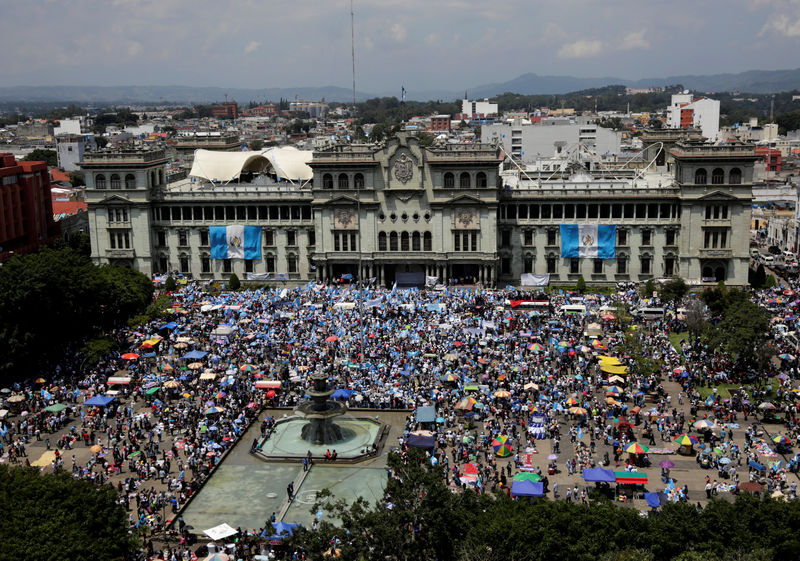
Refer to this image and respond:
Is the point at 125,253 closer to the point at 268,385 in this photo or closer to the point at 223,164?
the point at 223,164

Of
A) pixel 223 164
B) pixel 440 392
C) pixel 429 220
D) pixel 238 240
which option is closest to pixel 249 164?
pixel 223 164

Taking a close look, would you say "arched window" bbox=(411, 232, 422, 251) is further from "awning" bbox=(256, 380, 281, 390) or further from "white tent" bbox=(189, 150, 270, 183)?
"awning" bbox=(256, 380, 281, 390)

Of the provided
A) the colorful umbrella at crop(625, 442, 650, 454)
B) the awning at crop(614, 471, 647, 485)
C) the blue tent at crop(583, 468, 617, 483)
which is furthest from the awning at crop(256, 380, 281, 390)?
the awning at crop(614, 471, 647, 485)

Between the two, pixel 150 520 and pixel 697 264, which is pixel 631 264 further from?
pixel 150 520

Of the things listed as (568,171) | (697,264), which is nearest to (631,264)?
(697,264)

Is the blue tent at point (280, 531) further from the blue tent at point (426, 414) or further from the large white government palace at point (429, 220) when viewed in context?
the large white government palace at point (429, 220)

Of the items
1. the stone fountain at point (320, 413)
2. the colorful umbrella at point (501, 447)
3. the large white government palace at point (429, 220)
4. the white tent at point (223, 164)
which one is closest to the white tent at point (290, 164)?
the white tent at point (223, 164)

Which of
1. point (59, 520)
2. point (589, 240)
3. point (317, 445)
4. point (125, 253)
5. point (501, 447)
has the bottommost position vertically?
point (317, 445)
